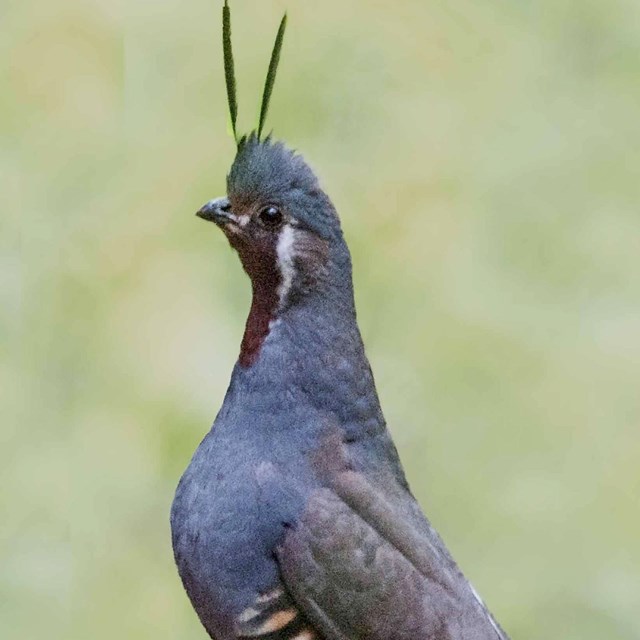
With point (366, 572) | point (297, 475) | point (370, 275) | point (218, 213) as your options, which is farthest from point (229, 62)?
point (370, 275)

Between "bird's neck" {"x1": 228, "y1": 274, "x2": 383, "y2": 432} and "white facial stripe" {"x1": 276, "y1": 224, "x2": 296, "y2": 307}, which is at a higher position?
"white facial stripe" {"x1": 276, "y1": 224, "x2": 296, "y2": 307}

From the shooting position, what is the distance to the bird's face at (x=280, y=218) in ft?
4.11

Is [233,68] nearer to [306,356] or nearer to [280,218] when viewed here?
[280,218]

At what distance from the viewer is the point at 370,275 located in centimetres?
200

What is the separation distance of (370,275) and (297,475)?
781 millimetres

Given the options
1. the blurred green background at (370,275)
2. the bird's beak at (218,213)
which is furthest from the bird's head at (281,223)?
the blurred green background at (370,275)

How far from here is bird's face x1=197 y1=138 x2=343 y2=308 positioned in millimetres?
1252

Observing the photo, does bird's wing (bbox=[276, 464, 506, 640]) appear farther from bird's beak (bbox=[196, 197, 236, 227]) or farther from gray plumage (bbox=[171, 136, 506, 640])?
bird's beak (bbox=[196, 197, 236, 227])

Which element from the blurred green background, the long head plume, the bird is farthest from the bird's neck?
the blurred green background

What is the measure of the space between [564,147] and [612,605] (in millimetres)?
761

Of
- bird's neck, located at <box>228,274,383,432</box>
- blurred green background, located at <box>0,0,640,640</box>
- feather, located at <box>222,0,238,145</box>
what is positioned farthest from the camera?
blurred green background, located at <box>0,0,640,640</box>

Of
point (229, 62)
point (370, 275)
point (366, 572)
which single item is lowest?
point (366, 572)

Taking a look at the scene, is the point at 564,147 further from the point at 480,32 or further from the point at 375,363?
the point at 375,363

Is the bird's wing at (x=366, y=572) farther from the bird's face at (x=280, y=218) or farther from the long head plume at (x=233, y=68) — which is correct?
the long head plume at (x=233, y=68)
